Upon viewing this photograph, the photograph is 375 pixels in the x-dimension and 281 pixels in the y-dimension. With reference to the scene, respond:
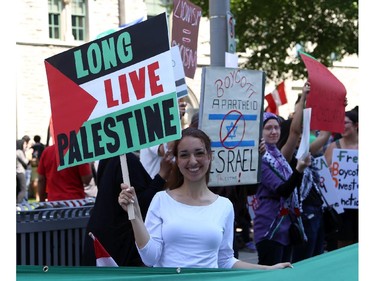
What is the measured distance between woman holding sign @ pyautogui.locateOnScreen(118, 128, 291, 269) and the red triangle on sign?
1.51 ft

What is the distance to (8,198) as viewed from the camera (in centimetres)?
276

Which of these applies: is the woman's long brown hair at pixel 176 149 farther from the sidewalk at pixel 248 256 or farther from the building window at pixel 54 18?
the building window at pixel 54 18

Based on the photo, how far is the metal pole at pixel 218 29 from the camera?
8445 mm

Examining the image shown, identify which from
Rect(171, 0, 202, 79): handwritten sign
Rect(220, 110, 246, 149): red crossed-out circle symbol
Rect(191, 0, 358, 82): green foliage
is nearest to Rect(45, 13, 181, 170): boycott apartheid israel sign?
Rect(220, 110, 246, 149): red crossed-out circle symbol

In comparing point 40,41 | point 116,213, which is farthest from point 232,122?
point 40,41

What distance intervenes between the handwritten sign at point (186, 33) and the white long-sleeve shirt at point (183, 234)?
131 inches

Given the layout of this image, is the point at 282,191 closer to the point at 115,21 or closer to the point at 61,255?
the point at 61,255

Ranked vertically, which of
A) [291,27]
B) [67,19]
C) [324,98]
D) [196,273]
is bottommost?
[196,273]

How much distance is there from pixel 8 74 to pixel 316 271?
1.40 meters

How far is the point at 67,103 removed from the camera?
4254 millimetres

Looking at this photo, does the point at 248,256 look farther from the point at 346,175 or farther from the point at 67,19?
the point at 67,19

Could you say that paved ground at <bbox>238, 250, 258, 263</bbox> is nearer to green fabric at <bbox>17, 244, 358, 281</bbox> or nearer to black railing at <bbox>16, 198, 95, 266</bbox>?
black railing at <bbox>16, 198, 95, 266</bbox>

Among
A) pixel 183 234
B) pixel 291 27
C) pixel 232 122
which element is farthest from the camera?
pixel 291 27

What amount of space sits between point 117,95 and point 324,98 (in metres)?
3.09
